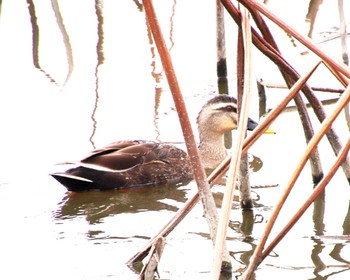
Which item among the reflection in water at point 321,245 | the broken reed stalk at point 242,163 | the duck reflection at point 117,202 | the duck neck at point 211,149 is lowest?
the reflection in water at point 321,245

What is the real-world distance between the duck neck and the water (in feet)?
0.96

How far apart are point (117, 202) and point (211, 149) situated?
1606mm

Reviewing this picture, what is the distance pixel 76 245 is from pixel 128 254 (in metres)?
0.49

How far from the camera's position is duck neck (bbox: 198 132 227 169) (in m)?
9.21

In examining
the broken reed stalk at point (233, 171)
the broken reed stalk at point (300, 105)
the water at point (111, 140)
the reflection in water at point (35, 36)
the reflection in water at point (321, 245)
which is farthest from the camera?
the reflection in water at point (35, 36)

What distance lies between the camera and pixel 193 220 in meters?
7.09

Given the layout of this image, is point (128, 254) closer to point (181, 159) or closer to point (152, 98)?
point (181, 159)

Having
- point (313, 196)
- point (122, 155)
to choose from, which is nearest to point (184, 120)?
point (313, 196)

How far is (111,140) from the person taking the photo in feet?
29.4

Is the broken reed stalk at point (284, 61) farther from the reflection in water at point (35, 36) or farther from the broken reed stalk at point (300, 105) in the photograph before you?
the reflection in water at point (35, 36)

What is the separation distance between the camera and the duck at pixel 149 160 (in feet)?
26.9

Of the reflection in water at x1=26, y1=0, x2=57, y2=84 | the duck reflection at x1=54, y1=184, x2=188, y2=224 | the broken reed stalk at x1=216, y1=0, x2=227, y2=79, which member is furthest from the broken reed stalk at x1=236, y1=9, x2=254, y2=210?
the reflection in water at x1=26, y1=0, x2=57, y2=84

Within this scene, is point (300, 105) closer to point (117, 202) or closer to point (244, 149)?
point (244, 149)

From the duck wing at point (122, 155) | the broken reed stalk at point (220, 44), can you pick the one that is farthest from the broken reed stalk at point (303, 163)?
the broken reed stalk at point (220, 44)
